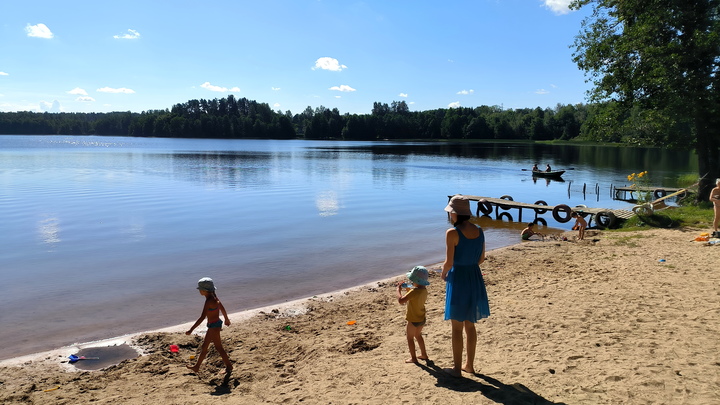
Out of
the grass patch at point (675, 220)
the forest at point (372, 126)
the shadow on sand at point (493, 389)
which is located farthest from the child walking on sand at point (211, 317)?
the forest at point (372, 126)

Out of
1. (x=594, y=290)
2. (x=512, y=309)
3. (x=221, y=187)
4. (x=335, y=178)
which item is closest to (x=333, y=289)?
(x=512, y=309)

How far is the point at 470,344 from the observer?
19.4ft

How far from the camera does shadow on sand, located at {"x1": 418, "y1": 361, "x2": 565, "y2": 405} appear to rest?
525 cm

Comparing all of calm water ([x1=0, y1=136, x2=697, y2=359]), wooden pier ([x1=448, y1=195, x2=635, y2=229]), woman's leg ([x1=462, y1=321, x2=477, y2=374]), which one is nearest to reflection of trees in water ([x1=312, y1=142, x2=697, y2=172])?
calm water ([x1=0, y1=136, x2=697, y2=359])

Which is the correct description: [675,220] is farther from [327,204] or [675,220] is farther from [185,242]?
[185,242]

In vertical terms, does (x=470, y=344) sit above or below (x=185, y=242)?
above

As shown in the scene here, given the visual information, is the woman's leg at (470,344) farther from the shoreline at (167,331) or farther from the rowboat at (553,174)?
the rowboat at (553,174)

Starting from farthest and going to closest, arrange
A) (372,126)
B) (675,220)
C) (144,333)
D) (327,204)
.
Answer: (372,126), (327,204), (675,220), (144,333)

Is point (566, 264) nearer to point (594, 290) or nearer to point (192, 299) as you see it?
point (594, 290)

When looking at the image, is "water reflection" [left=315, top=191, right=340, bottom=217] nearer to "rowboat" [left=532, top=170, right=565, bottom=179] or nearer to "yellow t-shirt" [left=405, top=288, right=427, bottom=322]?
"yellow t-shirt" [left=405, top=288, right=427, bottom=322]

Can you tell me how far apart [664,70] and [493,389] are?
1985 cm

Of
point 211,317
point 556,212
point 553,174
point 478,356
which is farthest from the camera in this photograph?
point 553,174

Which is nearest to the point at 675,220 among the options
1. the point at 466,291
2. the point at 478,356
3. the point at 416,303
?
the point at 478,356

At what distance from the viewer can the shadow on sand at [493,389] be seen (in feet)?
17.2
